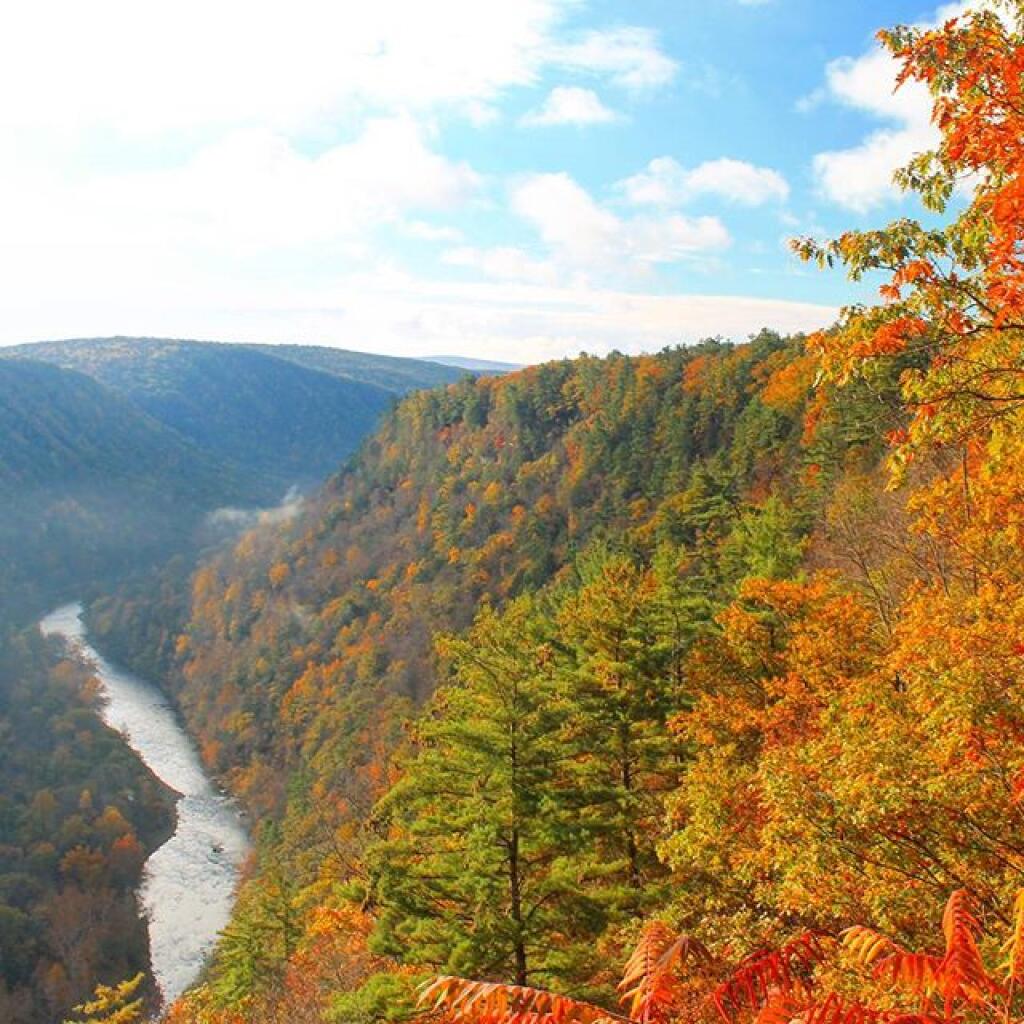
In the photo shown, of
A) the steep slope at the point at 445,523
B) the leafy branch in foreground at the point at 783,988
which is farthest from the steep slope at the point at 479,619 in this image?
the leafy branch in foreground at the point at 783,988

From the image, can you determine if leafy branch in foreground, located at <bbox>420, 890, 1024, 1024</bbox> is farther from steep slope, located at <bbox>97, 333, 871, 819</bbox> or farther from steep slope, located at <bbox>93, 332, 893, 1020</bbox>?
steep slope, located at <bbox>97, 333, 871, 819</bbox>

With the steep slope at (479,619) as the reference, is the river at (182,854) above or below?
below

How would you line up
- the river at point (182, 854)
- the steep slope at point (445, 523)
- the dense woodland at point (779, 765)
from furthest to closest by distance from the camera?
the steep slope at point (445, 523), the river at point (182, 854), the dense woodland at point (779, 765)

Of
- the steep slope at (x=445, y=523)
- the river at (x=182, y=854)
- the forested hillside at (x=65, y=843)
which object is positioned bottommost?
the river at (x=182, y=854)

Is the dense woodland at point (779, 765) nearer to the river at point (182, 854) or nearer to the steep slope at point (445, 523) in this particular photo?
the river at point (182, 854)

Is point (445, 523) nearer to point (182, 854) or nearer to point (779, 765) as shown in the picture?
point (182, 854)

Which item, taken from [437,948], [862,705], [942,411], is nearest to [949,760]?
[862,705]

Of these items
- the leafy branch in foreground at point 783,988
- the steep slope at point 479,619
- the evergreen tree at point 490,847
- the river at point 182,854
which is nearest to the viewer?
the leafy branch in foreground at point 783,988
